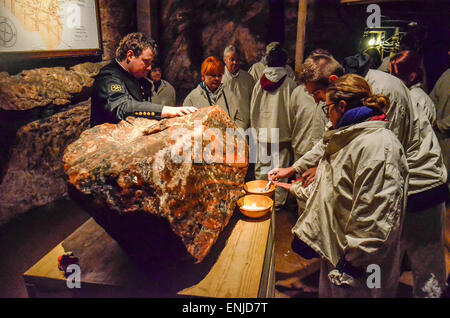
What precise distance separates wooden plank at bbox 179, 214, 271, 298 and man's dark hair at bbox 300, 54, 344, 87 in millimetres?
1166

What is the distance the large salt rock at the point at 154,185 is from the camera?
1.49m

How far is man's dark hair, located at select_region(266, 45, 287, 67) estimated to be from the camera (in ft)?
12.7

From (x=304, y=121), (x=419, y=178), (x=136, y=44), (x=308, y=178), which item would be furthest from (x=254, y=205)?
(x=304, y=121)

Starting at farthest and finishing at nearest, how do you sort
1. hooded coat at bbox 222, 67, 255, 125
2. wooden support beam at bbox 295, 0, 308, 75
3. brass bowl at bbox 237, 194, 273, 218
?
wooden support beam at bbox 295, 0, 308, 75, hooded coat at bbox 222, 67, 255, 125, brass bowl at bbox 237, 194, 273, 218

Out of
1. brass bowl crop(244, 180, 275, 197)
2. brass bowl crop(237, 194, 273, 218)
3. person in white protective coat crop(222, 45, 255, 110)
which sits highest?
person in white protective coat crop(222, 45, 255, 110)

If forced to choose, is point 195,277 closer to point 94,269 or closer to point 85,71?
point 94,269

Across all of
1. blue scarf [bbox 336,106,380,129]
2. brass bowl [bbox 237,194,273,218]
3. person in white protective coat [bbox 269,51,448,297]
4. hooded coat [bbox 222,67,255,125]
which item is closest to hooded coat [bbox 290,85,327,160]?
hooded coat [bbox 222,67,255,125]

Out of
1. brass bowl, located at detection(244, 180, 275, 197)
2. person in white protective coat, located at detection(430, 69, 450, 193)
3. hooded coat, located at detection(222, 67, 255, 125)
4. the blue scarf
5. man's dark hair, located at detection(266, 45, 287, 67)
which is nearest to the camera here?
the blue scarf

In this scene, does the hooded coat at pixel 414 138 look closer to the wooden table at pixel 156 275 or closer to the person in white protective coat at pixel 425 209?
the person in white protective coat at pixel 425 209

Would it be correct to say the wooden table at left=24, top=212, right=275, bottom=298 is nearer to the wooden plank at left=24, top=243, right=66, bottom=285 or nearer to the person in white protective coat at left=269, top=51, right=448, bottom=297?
the wooden plank at left=24, top=243, right=66, bottom=285

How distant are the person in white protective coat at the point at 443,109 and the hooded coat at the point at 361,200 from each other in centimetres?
263

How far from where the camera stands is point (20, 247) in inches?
93.7

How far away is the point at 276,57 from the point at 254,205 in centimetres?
231

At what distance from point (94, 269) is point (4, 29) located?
197cm
